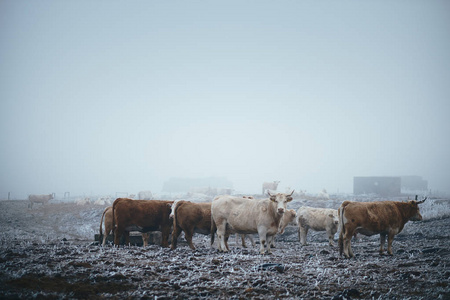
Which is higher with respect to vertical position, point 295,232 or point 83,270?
point 83,270

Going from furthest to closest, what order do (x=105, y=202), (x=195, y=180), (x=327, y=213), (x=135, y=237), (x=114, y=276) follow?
(x=195, y=180) < (x=105, y=202) < (x=327, y=213) < (x=135, y=237) < (x=114, y=276)

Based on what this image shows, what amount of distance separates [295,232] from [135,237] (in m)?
11.0

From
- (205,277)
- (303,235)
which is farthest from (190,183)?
(205,277)

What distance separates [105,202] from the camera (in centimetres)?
Result: 4394

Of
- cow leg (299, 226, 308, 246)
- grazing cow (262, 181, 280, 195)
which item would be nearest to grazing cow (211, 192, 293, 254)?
cow leg (299, 226, 308, 246)

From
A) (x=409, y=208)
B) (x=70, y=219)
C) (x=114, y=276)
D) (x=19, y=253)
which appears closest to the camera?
(x=114, y=276)

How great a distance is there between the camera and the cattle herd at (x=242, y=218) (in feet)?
31.1

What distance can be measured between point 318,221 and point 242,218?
5879mm

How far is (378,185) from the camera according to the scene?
47.2 meters

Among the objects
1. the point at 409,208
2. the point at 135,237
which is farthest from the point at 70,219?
the point at 409,208

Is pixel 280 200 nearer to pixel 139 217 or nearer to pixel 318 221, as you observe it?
pixel 139 217

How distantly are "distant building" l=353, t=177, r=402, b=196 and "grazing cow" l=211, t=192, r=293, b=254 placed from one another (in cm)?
4041

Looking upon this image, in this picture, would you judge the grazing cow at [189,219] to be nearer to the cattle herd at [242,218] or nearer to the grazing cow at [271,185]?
the cattle herd at [242,218]

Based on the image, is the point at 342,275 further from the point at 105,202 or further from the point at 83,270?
the point at 105,202
